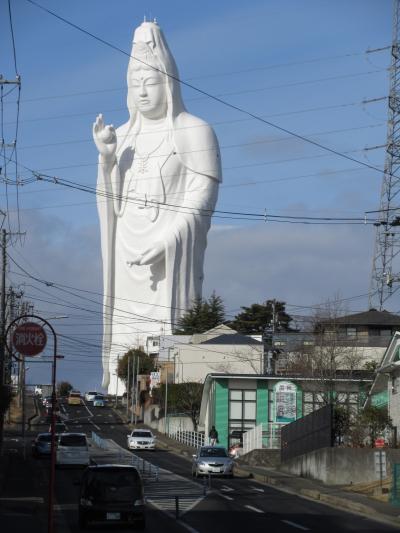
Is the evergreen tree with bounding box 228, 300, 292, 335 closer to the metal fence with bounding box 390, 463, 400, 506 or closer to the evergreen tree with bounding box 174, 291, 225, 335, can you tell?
the evergreen tree with bounding box 174, 291, 225, 335

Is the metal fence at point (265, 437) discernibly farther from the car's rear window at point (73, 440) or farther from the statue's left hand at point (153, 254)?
the statue's left hand at point (153, 254)

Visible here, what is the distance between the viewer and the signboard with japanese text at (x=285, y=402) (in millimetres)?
47750

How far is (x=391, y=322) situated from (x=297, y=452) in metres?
30.0

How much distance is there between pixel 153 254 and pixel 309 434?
2044 inches

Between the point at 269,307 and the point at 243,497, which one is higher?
the point at 269,307

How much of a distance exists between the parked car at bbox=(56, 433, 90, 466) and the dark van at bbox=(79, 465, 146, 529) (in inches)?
797

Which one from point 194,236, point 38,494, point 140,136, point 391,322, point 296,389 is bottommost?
point 38,494

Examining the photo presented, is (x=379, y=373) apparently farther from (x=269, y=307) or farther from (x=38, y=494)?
(x=269, y=307)

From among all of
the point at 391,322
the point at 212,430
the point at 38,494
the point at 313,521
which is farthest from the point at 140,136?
the point at 313,521

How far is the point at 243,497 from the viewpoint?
29.0 meters

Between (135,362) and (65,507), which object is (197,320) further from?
(65,507)

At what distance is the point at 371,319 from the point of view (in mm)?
69188

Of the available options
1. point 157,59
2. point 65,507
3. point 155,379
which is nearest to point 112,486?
point 65,507

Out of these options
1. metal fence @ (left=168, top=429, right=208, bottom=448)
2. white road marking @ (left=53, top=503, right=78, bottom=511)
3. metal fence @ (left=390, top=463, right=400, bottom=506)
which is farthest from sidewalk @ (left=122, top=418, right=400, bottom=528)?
metal fence @ (left=168, top=429, right=208, bottom=448)
